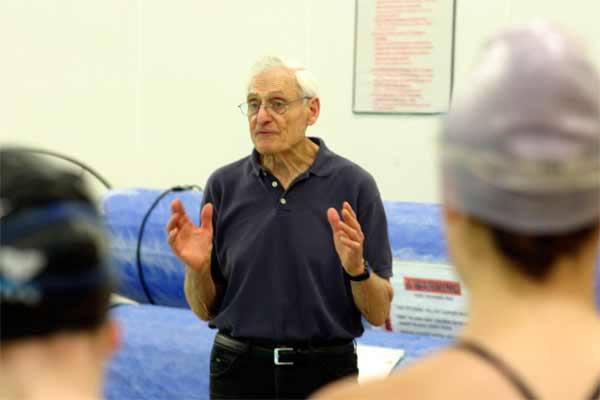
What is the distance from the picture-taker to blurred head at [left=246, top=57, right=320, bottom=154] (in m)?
2.86

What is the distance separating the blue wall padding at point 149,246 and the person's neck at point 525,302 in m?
3.55

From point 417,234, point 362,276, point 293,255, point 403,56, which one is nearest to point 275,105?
point 293,255

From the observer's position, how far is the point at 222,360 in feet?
9.28

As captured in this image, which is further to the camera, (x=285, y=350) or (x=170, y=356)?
(x=170, y=356)

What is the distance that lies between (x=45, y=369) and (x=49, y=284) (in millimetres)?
100

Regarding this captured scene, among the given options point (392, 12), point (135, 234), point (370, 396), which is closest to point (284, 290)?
point (370, 396)

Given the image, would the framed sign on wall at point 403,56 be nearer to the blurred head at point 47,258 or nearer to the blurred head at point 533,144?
the blurred head at point 533,144

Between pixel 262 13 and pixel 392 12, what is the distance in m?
0.90

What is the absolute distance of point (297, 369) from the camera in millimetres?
2727

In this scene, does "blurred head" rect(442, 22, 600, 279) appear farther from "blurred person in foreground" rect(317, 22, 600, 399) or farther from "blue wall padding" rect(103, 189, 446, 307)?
"blue wall padding" rect(103, 189, 446, 307)

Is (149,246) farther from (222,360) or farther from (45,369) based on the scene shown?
(45,369)

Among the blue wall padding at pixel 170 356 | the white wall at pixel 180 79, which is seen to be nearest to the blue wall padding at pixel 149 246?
the blue wall padding at pixel 170 356

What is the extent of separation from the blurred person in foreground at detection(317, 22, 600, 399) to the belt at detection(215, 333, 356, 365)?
1629mm

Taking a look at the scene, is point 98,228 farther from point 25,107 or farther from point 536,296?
point 25,107
